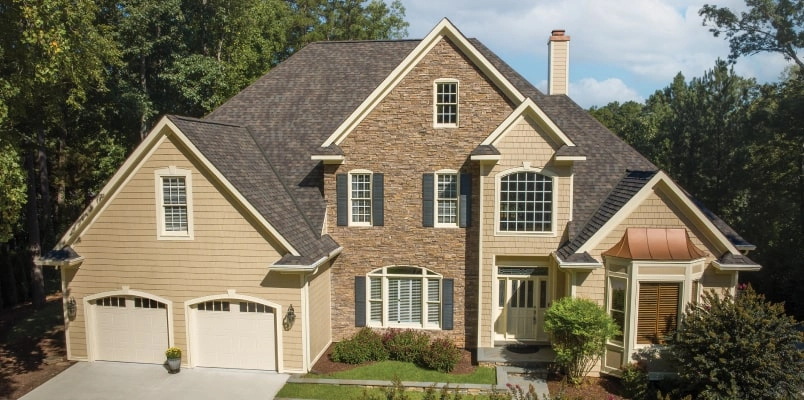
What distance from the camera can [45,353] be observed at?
17.8 metres

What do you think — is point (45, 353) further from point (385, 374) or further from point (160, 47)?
point (160, 47)

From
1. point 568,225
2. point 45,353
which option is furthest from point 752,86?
point 45,353

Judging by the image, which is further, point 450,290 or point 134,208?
point 450,290

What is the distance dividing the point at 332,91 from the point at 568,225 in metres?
10.5

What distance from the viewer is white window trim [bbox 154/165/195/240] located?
15.3 m

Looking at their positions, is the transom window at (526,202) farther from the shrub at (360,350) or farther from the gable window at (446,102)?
the shrub at (360,350)

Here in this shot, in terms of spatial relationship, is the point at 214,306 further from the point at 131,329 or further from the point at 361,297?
the point at 361,297

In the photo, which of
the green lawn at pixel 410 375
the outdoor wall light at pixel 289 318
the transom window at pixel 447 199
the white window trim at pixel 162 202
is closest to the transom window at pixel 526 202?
the transom window at pixel 447 199

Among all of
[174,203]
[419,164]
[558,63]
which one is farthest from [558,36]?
[174,203]

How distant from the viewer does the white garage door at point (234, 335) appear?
614 inches

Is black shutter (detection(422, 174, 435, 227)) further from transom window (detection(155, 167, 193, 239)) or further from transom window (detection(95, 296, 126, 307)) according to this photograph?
transom window (detection(95, 296, 126, 307))

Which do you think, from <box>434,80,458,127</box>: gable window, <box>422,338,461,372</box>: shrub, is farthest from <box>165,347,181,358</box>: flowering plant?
<box>434,80,458,127</box>: gable window

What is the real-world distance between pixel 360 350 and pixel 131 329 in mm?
7101

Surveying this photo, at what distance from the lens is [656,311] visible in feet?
49.0
